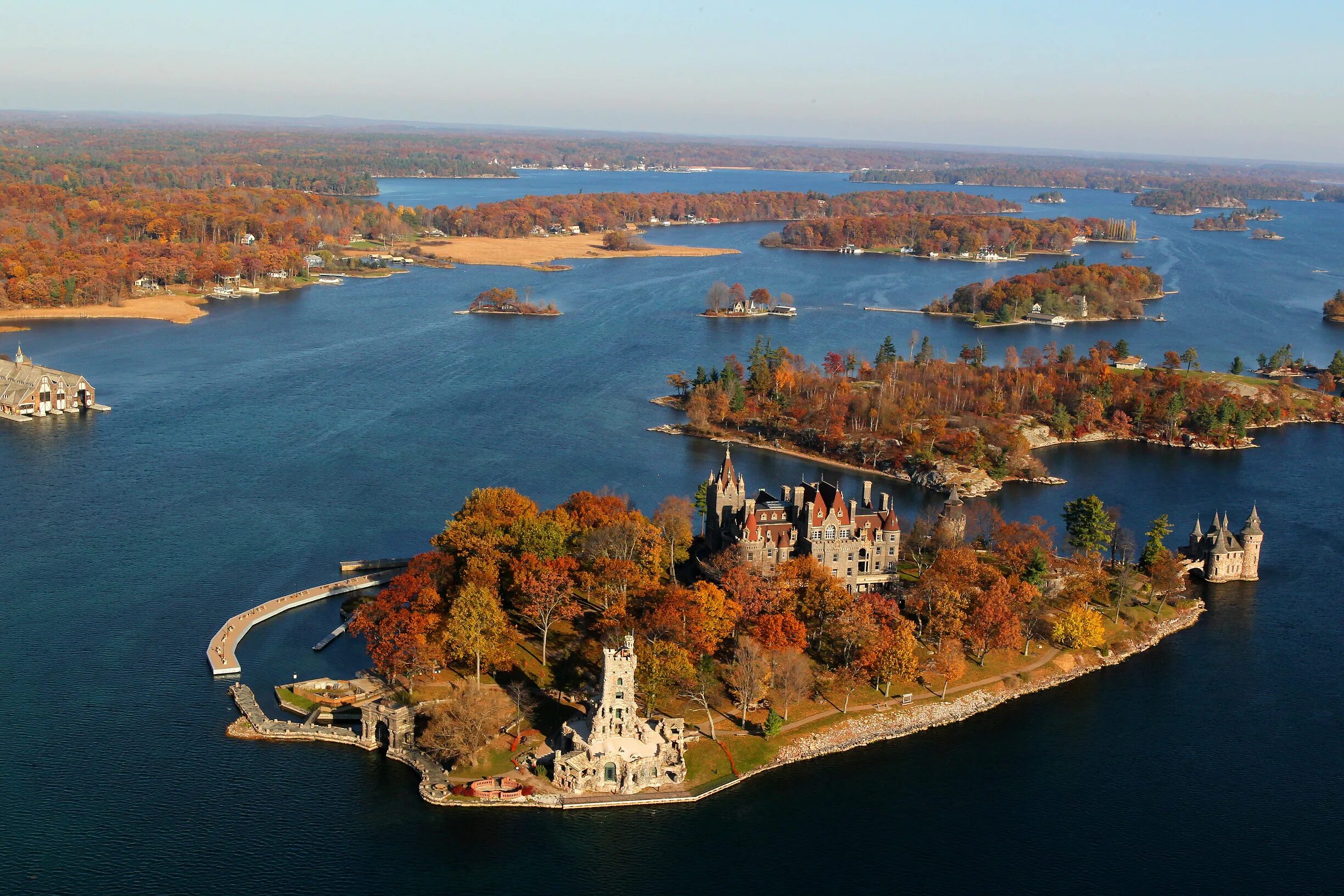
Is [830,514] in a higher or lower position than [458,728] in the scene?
higher

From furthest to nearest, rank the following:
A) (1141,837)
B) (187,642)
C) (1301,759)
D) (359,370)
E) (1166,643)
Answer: (359,370) → (1166,643) → (187,642) → (1301,759) → (1141,837)

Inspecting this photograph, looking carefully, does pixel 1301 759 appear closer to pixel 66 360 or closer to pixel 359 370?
pixel 359 370

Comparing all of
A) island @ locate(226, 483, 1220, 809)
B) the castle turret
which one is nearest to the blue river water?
the castle turret

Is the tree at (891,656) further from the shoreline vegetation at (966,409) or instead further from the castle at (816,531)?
the shoreline vegetation at (966,409)

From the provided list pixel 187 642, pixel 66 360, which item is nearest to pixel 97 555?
pixel 187 642

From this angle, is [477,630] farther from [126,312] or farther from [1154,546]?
[126,312]

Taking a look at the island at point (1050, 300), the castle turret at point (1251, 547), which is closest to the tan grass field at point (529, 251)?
the island at point (1050, 300)
